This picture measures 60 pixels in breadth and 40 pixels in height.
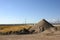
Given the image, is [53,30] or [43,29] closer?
[53,30]

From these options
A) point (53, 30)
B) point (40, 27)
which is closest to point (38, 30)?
point (40, 27)

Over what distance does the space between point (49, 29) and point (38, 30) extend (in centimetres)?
306

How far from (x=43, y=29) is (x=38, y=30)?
142 centimetres

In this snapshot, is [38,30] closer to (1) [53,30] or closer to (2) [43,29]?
(2) [43,29]

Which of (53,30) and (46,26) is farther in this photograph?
(46,26)

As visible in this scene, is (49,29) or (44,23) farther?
(44,23)

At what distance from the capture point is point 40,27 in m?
41.9

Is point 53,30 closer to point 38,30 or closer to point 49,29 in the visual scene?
point 49,29

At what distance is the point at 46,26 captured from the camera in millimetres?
42000

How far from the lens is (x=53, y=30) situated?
38719 millimetres

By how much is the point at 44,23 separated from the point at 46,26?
1.34 m

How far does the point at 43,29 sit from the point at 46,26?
1.42 metres

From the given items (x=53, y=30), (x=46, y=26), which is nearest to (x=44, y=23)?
(x=46, y=26)

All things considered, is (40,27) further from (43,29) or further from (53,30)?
(53,30)
